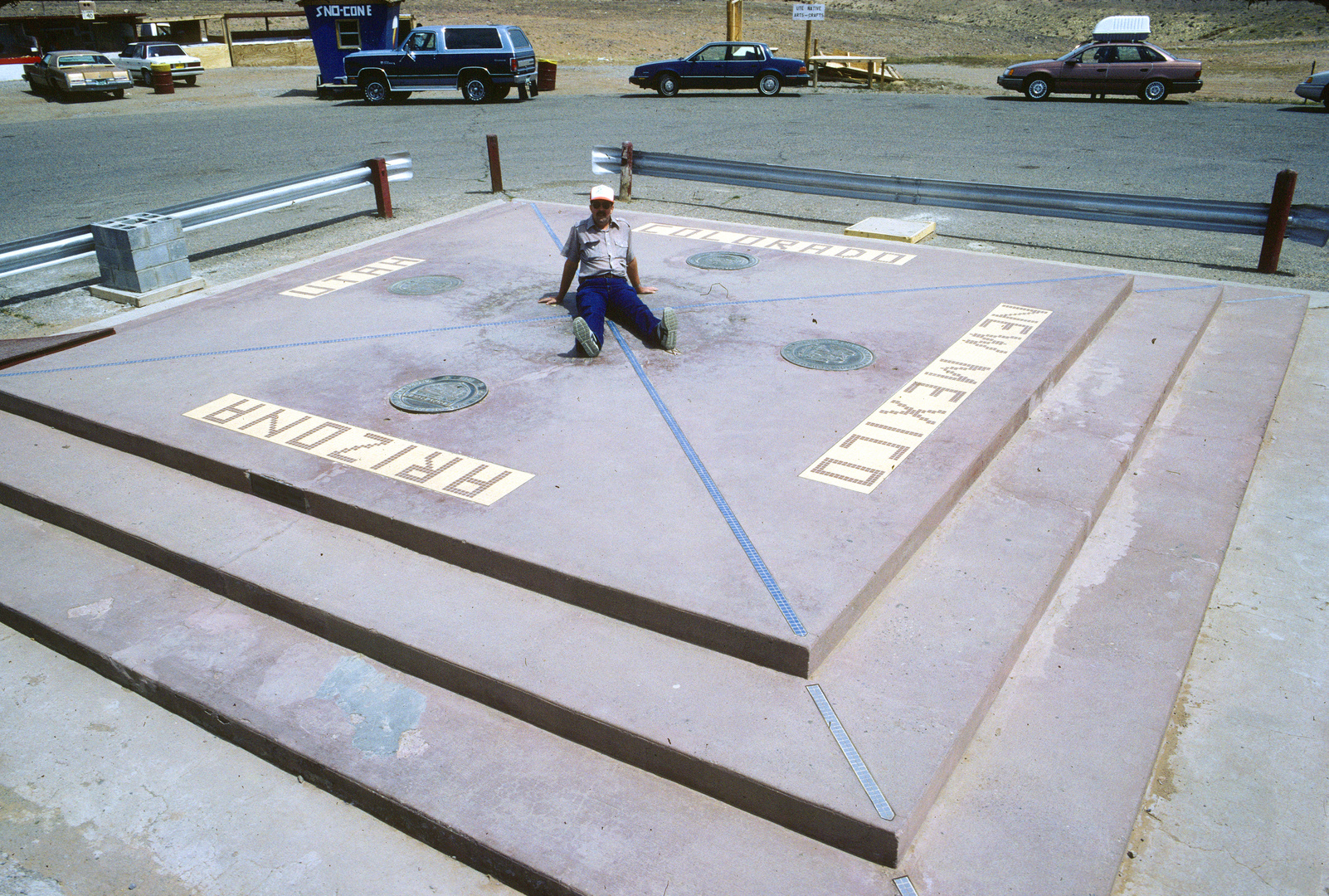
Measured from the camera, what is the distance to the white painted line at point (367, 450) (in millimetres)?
4945

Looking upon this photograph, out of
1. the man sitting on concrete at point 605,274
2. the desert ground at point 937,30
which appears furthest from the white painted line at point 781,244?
the desert ground at point 937,30

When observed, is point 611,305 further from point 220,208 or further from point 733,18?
point 733,18

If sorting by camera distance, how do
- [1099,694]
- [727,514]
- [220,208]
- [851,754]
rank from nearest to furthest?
[851,754] < [1099,694] < [727,514] < [220,208]

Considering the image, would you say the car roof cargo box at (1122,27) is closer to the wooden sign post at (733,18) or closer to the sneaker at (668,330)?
the wooden sign post at (733,18)

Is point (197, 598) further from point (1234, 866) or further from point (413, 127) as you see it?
point (413, 127)

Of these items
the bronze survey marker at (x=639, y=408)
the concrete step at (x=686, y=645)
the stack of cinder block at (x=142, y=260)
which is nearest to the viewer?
the concrete step at (x=686, y=645)

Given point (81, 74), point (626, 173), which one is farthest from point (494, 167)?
point (81, 74)

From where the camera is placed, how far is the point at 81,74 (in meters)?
28.0

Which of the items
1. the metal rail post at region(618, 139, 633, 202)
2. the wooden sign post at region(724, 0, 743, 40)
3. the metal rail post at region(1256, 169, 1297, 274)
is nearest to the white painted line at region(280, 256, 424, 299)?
the metal rail post at region(618, 139, 633, 202)

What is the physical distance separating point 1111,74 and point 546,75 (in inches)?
659

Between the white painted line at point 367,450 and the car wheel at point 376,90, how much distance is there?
22219 mm

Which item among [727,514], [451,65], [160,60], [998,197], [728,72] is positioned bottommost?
[727,514]

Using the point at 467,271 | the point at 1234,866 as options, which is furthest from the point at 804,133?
the point at 1234,866

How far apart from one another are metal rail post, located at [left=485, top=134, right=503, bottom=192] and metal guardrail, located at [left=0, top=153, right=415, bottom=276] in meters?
1.16
